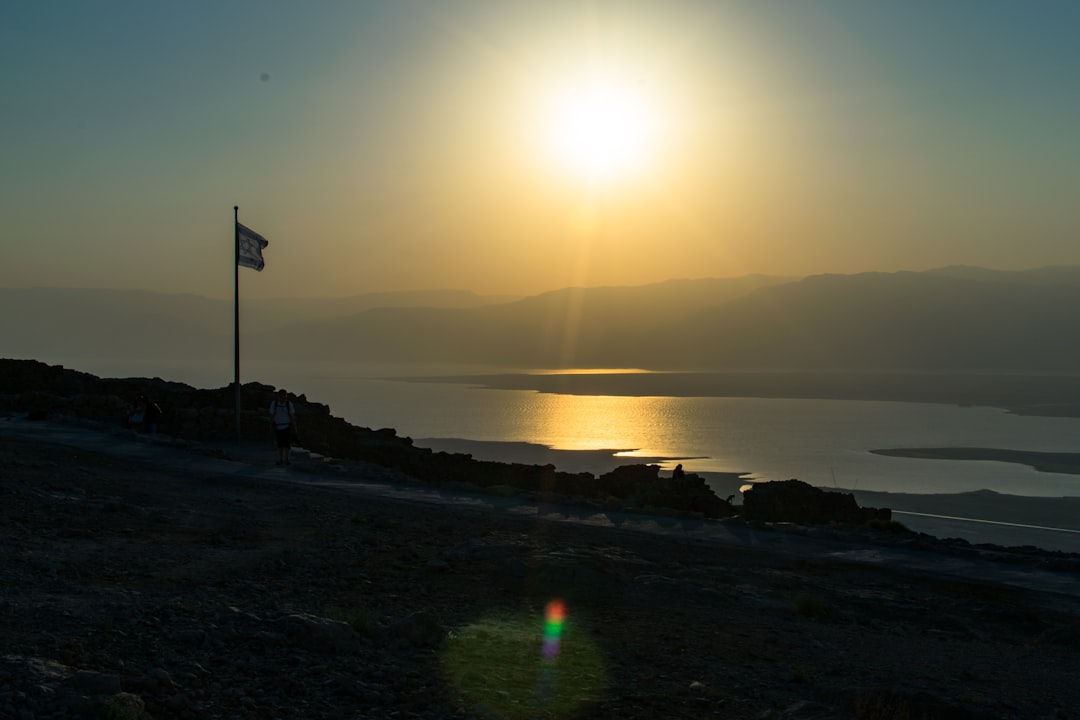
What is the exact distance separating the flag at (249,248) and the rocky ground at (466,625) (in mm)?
11085

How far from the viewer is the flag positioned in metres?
26.5

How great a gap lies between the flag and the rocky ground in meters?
11.1

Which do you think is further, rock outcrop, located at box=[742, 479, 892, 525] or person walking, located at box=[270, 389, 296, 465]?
rock outcrop, located at box=[742, 479, 892, 525]

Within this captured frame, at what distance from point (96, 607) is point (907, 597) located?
32.2 ft

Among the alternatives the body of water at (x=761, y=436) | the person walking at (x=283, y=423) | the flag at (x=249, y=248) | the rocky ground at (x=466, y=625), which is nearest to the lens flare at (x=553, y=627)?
the rocky ground at (x=466, y=625)

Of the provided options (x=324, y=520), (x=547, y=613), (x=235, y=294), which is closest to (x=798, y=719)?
(x=547, y=613)

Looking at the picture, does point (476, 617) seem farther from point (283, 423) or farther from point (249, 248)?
point (249, 248)

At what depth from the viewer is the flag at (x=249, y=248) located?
1044 inches

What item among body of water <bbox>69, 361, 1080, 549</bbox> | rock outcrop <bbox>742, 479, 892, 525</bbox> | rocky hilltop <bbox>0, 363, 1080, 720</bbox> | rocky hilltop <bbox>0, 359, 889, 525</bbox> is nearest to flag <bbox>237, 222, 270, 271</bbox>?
rocky hilltop <bbox>0, 359, 889, 525</bbox>

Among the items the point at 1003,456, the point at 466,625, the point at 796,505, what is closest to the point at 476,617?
the point at 466,625

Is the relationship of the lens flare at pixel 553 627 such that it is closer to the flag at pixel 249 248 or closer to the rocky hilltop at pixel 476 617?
the rocky hilltop at pixel 476 617

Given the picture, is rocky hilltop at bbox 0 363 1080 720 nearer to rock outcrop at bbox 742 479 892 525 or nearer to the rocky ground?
the rocky ground

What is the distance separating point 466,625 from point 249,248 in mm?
19375

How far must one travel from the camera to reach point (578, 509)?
1930 cm
